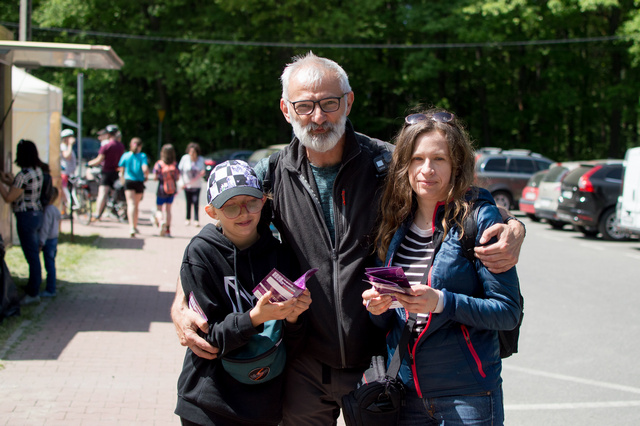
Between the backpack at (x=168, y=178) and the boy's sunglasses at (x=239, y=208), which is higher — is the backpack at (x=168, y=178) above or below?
below

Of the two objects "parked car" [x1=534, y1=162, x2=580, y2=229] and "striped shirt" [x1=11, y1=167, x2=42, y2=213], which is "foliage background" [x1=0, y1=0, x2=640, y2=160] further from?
"striped shirt" [x1=11, y1=167, x2=42, y2=213]

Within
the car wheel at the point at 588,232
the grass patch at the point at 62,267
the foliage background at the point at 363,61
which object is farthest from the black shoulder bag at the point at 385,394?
the foliage background at the point at 363,61

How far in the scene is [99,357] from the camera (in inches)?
235

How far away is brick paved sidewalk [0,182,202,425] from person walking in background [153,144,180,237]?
140 inches

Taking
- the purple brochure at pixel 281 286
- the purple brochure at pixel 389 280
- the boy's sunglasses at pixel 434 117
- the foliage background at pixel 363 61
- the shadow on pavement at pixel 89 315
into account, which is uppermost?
the foliage background at pixel 363 61

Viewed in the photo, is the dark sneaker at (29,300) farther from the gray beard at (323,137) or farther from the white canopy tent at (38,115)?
the gray beard at (323,137)

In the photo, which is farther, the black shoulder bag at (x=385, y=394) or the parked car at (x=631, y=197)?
the parked car at (x=631, y=197)

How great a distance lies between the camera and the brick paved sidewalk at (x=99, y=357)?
4770 mm

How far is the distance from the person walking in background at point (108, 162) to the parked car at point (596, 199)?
10.2 m

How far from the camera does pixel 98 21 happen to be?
36312 mm

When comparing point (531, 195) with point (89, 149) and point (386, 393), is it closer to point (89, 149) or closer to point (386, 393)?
point (386, 393)

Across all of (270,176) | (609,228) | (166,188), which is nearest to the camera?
(270,176)

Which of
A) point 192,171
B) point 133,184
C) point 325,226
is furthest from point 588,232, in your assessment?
point 325,226

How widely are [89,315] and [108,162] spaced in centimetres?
837
